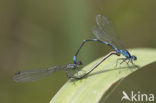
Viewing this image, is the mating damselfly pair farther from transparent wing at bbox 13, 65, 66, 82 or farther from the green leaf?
the green leaf

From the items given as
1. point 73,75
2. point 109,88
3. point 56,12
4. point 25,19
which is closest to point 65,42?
point 56,12

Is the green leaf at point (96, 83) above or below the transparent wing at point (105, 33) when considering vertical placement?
below

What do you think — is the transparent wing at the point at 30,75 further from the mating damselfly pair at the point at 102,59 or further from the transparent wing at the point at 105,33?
the transparent wing at the point at 105,33

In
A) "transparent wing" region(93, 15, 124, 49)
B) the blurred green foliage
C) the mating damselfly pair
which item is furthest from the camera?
the blurred green foliage

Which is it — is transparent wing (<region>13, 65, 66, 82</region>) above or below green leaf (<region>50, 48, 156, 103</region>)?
above

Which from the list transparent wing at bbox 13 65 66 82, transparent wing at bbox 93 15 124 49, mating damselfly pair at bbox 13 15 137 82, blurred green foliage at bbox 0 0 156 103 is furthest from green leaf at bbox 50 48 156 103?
blurred green foliage at bbox 0 0 156 103

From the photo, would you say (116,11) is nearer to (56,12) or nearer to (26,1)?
(56,12)

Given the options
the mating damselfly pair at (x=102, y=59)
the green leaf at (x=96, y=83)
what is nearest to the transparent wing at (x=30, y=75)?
the mating damselfly pair at (x=102, y=59)

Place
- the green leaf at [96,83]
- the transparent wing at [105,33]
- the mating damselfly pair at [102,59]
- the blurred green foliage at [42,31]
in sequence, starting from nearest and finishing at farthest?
1. the green leaf at [96,83]
2. the mating damselfly pair at [102,59]
3. the transparent wing at [105,33]
4. the blurred green foliage at [42,31]

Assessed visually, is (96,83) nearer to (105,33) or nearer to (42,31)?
(105,33)
